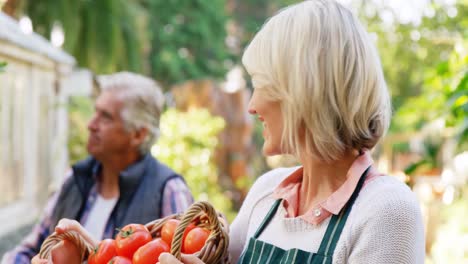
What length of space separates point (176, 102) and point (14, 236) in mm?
8078

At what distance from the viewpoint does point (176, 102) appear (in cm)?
1257

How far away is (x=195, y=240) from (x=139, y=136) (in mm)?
1290

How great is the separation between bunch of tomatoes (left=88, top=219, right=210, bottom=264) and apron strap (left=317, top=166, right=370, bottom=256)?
302mm

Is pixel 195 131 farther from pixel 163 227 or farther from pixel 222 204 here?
pixel 163 227

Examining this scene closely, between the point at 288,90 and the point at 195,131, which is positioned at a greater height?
the point at 288,90

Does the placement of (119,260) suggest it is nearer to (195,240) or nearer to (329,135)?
(195,240)

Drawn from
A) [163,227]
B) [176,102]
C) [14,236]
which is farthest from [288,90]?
[176,102]

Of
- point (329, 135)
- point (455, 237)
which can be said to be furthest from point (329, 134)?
point (455, 237)

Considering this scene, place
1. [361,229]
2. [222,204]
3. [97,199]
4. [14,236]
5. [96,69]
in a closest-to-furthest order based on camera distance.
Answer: [361,229]
[97,199]
[14,236]
[222,204]
[96,69]

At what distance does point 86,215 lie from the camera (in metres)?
2.51

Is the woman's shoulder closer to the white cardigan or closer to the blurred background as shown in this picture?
the white cardigan

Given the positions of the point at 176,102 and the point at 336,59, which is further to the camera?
the point at 176,102

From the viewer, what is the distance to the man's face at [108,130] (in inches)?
100

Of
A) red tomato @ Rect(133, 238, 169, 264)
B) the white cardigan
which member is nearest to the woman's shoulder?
the white cardigan
